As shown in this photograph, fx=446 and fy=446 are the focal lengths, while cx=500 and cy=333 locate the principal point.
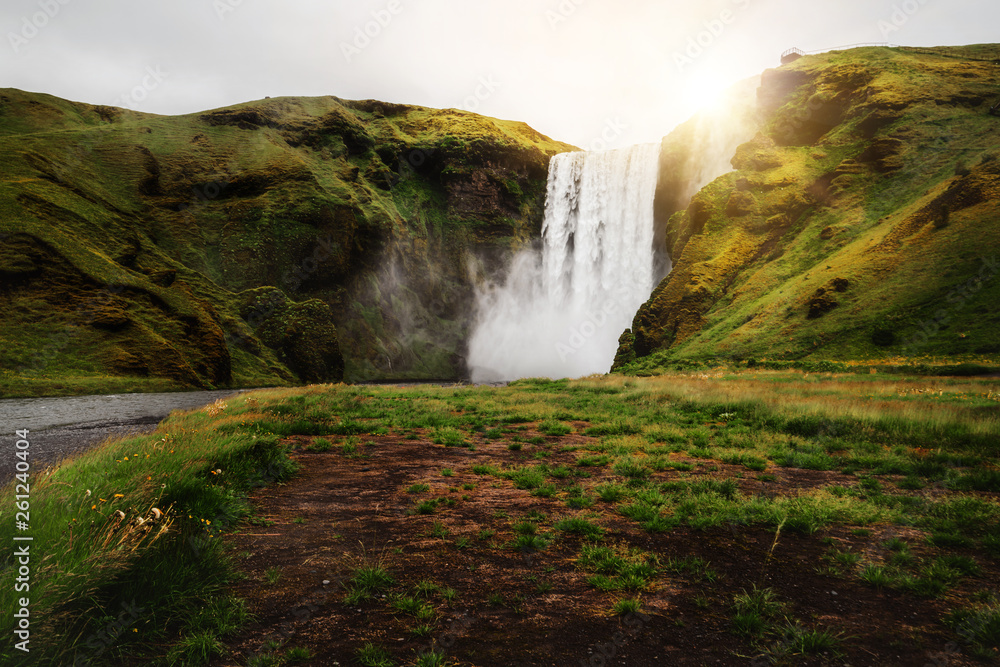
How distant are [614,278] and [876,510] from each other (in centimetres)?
5883

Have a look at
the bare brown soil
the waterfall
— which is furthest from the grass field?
the waterfall

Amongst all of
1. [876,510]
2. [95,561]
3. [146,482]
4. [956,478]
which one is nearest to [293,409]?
[146,482]

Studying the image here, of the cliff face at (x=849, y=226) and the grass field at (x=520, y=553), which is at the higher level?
the cliff face at (x=849, y=226)

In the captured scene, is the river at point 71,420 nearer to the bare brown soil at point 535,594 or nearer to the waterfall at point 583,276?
the bare brown soil at point 535,594

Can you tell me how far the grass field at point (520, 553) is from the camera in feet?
13.1

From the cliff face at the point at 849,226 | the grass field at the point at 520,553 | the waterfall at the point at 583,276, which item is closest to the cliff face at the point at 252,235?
the waterfall at the point at 583,276

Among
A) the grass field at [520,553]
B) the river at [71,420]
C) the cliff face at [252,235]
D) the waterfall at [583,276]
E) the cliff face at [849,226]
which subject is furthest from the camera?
the waterfall at [583,276]

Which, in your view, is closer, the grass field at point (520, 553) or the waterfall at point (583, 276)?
the grass field at point (520, 553)

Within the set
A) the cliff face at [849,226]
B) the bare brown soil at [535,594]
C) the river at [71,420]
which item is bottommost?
the river at [71,420]

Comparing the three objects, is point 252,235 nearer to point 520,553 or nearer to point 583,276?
point 583,276

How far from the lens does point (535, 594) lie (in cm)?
507

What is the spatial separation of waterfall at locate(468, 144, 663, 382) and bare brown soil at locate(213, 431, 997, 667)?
2289 inches

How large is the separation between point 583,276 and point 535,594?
63834mm

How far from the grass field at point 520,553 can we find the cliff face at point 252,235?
29.9 m
